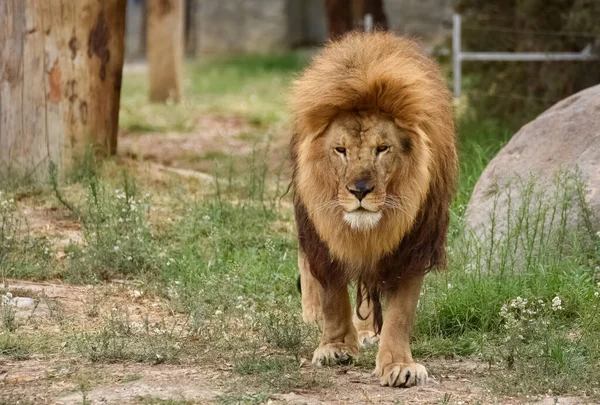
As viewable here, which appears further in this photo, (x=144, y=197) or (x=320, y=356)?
(x=144, y=197)

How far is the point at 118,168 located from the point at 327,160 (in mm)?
3899

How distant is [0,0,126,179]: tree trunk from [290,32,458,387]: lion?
3.36 m

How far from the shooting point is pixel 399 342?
474cm

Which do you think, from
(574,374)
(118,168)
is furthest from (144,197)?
(574,374)

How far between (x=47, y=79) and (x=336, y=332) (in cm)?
368

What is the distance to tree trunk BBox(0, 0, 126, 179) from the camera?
7801 millimetres

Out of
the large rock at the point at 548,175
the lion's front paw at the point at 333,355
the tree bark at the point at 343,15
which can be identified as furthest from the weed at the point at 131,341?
the tree bark at the point at 343,15

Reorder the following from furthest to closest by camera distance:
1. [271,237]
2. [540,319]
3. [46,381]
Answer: [271,237]
[540,319]
[46,381]

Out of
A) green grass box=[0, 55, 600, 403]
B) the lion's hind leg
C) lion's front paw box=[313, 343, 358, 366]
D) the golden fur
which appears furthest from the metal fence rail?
lion's front paw box=[313, 343, 358, 366]

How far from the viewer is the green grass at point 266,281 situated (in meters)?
4.76

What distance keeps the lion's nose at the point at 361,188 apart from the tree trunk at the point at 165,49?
1055 cm

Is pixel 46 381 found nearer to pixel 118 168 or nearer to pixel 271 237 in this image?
pixel 271 237

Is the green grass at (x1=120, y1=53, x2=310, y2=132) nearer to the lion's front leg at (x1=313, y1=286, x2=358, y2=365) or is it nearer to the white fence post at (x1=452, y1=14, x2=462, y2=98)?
the white fence post at (x1=452, y1=14, x2=462, y2=98)

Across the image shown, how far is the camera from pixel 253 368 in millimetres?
4609
